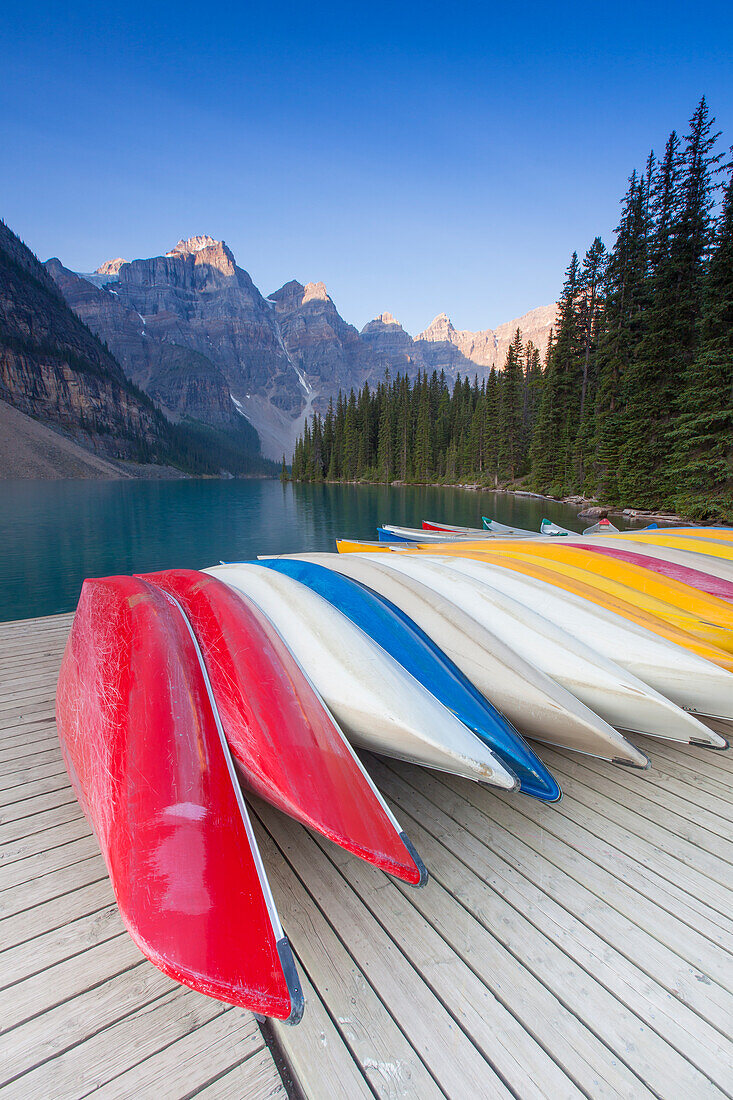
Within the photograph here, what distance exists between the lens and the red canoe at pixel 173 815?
1.20 meters

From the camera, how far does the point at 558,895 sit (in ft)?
5.89

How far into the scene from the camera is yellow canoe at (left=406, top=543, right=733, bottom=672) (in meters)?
2.76

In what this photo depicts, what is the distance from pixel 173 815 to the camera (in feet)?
5.14

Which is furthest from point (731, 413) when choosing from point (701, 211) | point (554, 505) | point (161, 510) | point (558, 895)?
point (161, 510)

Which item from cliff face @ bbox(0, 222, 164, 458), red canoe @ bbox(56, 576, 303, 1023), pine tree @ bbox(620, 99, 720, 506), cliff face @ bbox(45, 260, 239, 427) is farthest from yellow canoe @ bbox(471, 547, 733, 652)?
Answer: cliff face @ bbox(45, 260, 239, 427)

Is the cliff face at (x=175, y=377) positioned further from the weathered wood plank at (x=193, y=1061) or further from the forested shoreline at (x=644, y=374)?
the weathered wood plank at (x=193, y=1061)

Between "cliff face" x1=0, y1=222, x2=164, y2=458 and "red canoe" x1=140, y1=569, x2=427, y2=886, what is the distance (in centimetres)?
10568

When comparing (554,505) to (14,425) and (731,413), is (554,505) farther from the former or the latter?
(14,425)

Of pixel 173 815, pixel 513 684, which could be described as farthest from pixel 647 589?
pixel 173 815

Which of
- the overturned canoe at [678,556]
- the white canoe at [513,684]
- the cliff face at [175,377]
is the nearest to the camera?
the white canoe at [513,684]

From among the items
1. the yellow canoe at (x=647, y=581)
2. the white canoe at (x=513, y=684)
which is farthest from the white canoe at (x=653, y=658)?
the yellow canoe at (x=647, y=581)

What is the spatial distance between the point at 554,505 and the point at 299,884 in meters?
30.0

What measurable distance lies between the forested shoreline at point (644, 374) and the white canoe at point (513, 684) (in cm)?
1697

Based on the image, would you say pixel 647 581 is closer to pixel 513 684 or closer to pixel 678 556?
pixel 678 556
